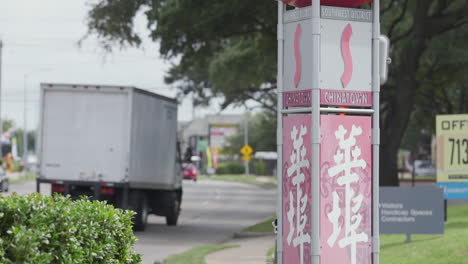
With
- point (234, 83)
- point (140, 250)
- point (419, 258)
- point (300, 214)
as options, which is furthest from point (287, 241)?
point (234, 83)

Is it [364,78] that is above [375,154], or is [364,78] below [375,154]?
above

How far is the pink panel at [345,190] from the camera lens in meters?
9.32

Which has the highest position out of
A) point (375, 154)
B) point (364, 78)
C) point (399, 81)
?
point (399, 81)

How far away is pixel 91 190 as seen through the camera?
2398 centimetres

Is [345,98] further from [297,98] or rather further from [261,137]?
[261,137]

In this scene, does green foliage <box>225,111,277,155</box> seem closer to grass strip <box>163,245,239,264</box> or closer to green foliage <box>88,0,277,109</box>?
green foliage <box>88,0,277,109</box>

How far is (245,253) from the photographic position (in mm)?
19062

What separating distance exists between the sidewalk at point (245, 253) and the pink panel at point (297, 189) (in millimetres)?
7248

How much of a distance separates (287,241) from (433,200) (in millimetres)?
8450

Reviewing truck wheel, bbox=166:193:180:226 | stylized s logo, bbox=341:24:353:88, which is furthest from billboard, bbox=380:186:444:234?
truck wheel, bbox=166:193:180:226

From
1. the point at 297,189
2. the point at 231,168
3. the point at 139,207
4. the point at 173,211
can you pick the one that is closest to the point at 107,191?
the point at 139,207

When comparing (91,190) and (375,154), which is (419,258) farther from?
(91,190)

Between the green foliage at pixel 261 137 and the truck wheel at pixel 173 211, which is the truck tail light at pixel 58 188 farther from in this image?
the green foliage at pixel 261 137

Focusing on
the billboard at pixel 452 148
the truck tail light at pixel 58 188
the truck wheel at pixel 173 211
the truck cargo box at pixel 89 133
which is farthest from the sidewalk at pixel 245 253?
the truck wheel at pixel 173 211
